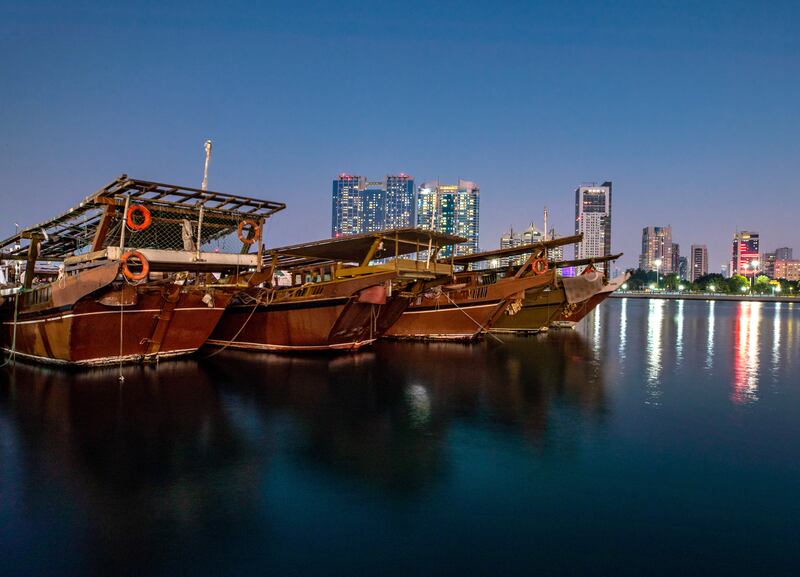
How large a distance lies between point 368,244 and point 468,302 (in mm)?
6334

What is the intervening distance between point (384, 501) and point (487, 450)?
2.31 m

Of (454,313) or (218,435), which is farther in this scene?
(454,313)

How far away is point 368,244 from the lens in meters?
18.0

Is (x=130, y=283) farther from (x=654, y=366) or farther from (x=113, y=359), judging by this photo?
(x=654, y=366)

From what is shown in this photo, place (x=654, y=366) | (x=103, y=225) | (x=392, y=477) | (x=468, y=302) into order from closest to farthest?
(x=392, y=477)
(x=103, y=225)
(x=654, y=366)
(x=468, y=302)

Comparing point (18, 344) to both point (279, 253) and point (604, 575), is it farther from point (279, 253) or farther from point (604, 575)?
point (604, 575)

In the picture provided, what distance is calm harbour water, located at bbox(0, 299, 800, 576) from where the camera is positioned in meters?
4.62

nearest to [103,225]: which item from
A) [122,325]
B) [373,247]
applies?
[122,325]

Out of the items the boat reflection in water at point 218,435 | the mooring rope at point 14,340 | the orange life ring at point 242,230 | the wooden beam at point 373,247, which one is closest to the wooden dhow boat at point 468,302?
the wooden beam at point 373,247

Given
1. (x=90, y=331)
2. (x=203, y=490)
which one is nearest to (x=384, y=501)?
(x=203, y=490)

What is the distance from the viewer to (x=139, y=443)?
7551mm

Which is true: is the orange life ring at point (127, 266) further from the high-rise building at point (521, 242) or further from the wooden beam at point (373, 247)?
the high-rise building at point (521, 242)

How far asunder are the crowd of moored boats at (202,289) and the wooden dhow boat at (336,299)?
47 millimetres

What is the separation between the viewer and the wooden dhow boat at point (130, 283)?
13000 mm
